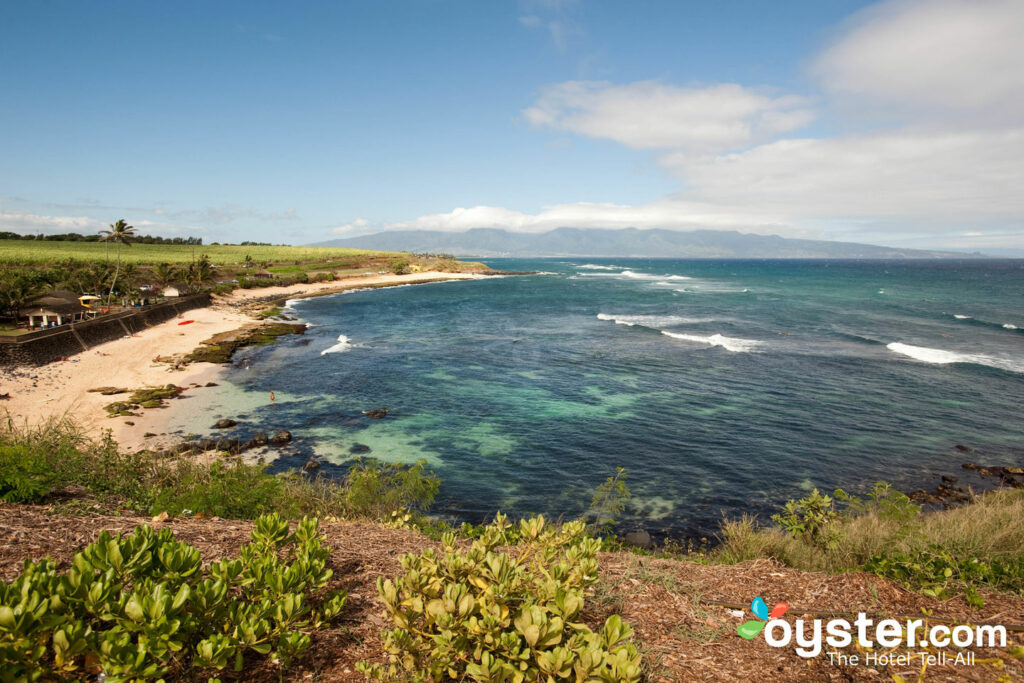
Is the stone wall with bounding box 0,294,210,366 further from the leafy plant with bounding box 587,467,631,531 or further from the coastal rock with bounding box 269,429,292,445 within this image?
the leafy plant with bounding box 587,467,631,531

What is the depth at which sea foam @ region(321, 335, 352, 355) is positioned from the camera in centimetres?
4553

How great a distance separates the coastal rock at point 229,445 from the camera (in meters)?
22.8

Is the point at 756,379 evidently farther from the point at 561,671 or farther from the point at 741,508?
the point at 561,671

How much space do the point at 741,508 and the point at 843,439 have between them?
10.2 m

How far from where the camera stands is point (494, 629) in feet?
13.4

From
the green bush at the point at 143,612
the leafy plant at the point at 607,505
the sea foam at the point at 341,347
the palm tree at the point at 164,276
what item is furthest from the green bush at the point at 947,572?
the palm tree at the point at 164,276

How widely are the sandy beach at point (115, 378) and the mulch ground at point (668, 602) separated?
8.78 meters

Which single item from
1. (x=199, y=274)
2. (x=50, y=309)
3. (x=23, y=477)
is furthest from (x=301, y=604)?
(x=199, y=274)

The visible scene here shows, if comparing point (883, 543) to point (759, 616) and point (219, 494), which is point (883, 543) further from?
point (219, 494)

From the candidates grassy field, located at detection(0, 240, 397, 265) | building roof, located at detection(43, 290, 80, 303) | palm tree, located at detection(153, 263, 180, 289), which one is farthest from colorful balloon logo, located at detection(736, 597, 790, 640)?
grassy field, located at detection(0, 240, 397, 265)

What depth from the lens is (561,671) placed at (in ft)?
12.1

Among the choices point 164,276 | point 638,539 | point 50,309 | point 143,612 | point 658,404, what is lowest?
point 638,539

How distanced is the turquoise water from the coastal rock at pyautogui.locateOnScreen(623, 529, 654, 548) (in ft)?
2.82

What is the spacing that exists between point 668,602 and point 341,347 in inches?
1761
